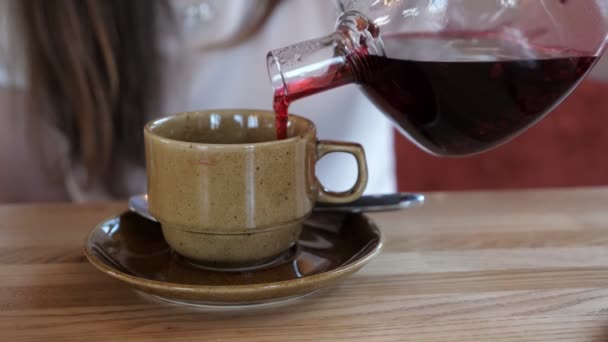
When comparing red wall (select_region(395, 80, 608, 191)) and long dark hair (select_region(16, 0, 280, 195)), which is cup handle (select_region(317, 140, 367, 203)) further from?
red wall (select_region(395, 80, 608, 191))

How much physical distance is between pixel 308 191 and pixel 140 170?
0.60 metres

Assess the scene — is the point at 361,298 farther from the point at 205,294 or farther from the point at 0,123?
the point at 0,123

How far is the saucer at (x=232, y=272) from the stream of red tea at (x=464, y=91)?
11 cm

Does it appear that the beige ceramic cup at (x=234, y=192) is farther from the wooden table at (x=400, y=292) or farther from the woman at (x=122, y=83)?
the woman at (x=122, y=83)

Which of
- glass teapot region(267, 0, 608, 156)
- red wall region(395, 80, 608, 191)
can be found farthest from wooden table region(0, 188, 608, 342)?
red wall region(395, 80, 608, 191)

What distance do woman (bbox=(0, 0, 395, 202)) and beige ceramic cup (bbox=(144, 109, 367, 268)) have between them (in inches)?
19.4

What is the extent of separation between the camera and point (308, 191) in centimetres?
56

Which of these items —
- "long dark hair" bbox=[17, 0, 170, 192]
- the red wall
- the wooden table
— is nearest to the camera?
the wooden table

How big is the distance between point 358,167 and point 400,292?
0.38 feet

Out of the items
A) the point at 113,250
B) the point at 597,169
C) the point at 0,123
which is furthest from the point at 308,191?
the point at 597,169

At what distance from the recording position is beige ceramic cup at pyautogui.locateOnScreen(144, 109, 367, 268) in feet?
1.69

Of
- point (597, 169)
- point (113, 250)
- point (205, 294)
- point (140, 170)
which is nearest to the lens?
point (205, 294)

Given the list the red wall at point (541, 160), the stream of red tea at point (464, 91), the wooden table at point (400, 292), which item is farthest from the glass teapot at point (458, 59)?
the red wall at point (541, 160)

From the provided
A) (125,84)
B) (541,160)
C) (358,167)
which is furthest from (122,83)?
(541,160)
